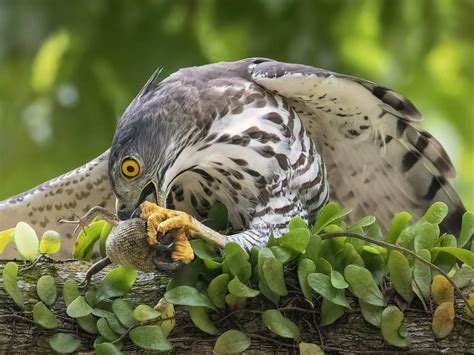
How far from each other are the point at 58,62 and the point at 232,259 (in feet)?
7.46

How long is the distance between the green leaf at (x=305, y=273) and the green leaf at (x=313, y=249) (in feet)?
0.09

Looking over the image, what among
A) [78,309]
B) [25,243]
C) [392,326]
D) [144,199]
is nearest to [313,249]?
[392,326]

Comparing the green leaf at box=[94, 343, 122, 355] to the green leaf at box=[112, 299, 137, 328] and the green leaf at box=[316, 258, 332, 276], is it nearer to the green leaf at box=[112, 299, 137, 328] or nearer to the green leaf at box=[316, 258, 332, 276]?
the green leaf at box=[112, 299, 137, 328]

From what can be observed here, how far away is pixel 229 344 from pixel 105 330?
0.28 m

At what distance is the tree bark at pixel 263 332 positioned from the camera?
225cm

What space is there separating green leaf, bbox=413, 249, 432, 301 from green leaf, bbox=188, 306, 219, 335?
1.58ft

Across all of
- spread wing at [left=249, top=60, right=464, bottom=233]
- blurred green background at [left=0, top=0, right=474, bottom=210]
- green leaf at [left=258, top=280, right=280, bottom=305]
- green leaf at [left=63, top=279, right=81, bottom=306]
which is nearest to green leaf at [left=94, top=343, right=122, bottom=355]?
green leaf at [left=63, top=279, right=81, bottom=306]

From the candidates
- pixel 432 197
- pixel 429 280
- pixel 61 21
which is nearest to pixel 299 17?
pixel 61 21

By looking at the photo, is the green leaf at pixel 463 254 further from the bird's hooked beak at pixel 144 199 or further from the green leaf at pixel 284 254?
the bird's hooked beak at pixel 144 199

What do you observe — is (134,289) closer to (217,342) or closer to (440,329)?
(217,342)

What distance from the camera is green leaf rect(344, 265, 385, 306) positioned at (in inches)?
89.5

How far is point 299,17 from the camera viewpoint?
14.2 ft

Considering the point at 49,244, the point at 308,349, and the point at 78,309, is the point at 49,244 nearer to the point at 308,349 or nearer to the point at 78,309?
the point at 78,309

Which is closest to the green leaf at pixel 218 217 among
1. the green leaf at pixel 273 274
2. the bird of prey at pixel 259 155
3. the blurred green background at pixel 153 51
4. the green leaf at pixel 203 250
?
the bird of prey at pixel 259 155
